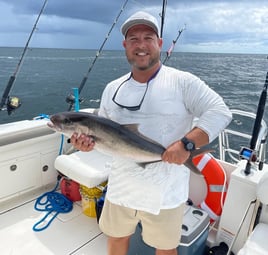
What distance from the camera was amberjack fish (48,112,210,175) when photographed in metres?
1.60

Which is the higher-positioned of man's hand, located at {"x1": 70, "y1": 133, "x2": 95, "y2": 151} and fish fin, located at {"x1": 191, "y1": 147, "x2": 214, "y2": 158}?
fish fin, located at {"x1": 191, "y1": 147, "x2": 214, "y2": 158}

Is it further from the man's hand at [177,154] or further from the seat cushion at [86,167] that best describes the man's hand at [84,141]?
the seat cushion at [86,167]

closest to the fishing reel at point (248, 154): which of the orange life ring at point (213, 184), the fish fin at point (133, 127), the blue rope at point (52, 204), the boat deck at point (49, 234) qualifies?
the orange life ring at point (213, 184)

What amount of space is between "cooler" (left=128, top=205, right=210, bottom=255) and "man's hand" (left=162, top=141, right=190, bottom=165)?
86 cm

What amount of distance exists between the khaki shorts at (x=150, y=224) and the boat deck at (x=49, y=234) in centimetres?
79

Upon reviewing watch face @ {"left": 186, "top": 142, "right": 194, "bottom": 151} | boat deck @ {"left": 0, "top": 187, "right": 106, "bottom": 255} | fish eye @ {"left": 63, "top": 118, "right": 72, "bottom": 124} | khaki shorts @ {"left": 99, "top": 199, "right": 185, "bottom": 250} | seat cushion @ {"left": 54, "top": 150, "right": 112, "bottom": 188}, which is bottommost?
boat deck @ {"left": 0, "top": 187, "right": 106, "bottom": 255}

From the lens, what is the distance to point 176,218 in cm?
179

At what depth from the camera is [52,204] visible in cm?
320

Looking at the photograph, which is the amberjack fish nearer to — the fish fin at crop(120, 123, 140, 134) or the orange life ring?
the fish fin at crop(120, 123, 140, 134)

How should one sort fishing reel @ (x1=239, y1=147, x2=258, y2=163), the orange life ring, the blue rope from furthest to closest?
the blue rope < the orange life ring < fishing reel @ (x1=239, y1=147, x2=258, y2=163)

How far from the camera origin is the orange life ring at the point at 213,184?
268 cm

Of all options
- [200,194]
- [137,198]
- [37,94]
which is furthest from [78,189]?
[37,94]

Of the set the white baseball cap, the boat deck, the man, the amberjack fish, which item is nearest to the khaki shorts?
the man

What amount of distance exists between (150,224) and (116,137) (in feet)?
2.18
